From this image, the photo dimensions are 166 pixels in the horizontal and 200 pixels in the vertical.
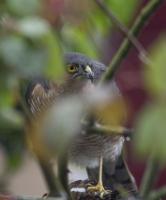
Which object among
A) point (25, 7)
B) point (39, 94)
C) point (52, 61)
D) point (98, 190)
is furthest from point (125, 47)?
point (39, 94)

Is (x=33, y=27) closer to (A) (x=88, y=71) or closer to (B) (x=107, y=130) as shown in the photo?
(B) (x=107, y=130)

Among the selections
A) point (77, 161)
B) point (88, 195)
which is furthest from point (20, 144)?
point (77, 161)

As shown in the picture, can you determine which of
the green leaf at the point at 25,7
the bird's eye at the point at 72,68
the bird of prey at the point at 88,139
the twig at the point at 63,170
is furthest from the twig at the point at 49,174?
the bird's eye at the point at 72,68

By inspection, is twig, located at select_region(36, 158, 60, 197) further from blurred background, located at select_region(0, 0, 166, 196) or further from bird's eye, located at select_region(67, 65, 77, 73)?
bird's eye, located at select_region(67, 65, 77, 73)

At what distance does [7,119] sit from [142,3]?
172 inches

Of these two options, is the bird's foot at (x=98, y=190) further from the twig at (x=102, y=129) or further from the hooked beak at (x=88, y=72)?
the twig at (x=102, y=129)

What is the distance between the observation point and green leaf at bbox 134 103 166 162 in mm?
1288

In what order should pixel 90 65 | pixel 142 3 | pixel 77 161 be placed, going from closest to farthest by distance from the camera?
pixel 90 65 → pixel 77 161 → pixel 142 3

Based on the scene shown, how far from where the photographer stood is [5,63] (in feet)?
6.07

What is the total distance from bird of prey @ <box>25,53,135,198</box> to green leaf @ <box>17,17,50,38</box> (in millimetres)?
1471

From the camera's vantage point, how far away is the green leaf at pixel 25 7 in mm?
1912

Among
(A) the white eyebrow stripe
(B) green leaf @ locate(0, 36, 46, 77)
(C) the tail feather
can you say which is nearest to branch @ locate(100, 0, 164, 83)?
(B) green leaf @ locate(0, 36, 46, 77)

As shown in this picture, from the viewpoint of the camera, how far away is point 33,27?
1.83 m

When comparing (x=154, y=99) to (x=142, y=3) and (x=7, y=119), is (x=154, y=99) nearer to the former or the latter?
(x=7, y=119)
